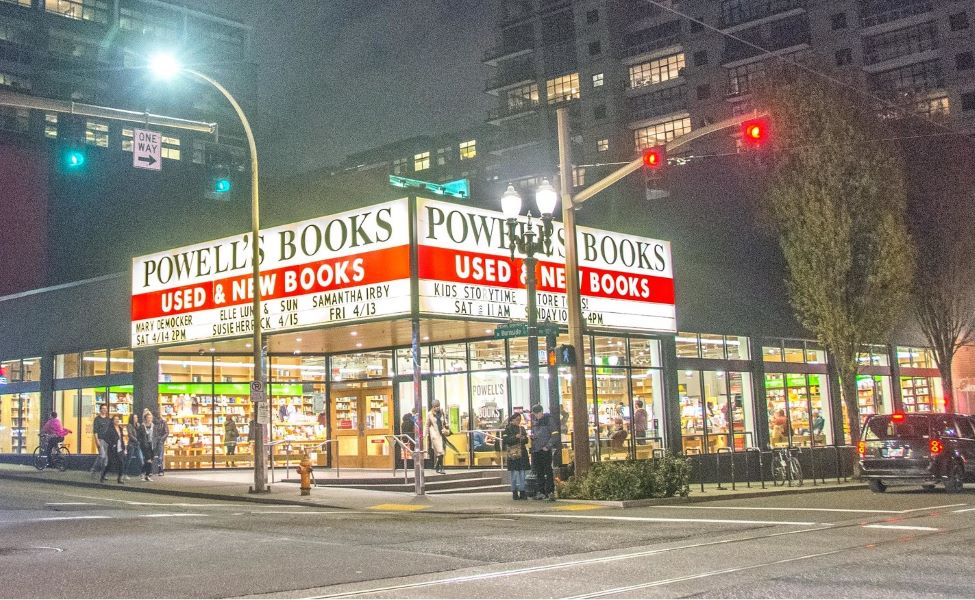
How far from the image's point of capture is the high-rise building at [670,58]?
73125mm

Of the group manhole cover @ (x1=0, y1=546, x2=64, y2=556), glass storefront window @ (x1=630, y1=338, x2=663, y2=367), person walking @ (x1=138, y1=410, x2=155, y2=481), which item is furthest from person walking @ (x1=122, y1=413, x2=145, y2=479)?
glass storefront window @ (x1=630, y1=338, x2=663, y2=367)

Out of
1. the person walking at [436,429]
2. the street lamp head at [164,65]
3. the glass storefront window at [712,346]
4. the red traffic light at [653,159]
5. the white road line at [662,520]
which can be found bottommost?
the white road line at [662,520]

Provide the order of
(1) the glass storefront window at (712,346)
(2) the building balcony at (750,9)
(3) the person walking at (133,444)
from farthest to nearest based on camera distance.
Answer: (2) the building balcony at (750,9) < (1) the glass storefront window at (712,346) < (3) the person walking at (133,444)

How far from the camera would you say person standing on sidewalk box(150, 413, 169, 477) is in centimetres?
2645

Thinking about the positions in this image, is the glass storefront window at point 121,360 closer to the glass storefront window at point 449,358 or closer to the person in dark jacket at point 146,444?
the person in dark jacket at point 146,444

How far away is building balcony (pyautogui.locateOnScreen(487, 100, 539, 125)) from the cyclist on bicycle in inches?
2677

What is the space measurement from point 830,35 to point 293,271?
66.2 meters

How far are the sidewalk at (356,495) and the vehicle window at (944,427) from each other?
10.9ft

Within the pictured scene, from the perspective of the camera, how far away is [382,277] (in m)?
22.3

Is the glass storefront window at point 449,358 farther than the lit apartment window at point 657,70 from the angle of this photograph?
No

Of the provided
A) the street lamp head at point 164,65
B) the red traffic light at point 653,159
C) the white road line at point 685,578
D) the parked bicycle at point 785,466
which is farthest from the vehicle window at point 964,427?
the street lamp head at point 164,65

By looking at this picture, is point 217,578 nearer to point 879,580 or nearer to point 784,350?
point 879,580

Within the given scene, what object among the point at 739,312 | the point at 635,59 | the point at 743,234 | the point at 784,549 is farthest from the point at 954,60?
the point at 784,549

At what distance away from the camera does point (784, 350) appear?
34.2 m
